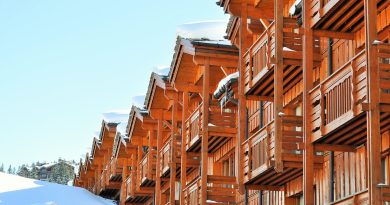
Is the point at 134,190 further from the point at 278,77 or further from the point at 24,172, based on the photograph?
the point at 24,172

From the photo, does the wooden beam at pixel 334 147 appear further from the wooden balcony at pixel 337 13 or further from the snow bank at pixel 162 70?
the snow bank at pixel 162 70

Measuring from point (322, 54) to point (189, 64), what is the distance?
10.2 metres

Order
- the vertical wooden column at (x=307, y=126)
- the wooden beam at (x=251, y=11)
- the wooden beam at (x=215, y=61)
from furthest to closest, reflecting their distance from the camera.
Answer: the wooden beam at (x=215, y=61)
the wooden beam at (x=251, y=11)
the vertical wooden column at (x=307, y=126)

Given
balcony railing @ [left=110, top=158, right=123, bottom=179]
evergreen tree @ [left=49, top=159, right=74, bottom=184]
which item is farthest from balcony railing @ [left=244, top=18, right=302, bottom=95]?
evergreen tree @ [left=49, top=159, right=74, bottom=184]

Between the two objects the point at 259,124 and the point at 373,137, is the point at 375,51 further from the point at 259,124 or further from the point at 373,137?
the point at 259,124

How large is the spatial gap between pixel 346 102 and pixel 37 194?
34726 mm

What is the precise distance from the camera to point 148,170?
40.1 meters

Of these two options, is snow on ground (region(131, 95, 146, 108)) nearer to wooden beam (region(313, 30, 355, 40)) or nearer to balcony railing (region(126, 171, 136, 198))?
balcony railing (region(126, 171, 136, 198))

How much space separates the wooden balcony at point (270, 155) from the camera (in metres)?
22.2

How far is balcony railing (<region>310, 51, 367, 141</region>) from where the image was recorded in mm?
17789

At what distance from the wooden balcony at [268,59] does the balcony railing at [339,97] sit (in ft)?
7.13

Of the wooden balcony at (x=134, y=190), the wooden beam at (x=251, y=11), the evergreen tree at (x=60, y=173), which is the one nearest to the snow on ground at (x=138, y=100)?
the wooden balcony at (x=134, y=190)

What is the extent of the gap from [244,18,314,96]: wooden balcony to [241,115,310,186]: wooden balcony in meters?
1.35

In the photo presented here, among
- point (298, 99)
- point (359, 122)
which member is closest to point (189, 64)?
point (298, 99)
